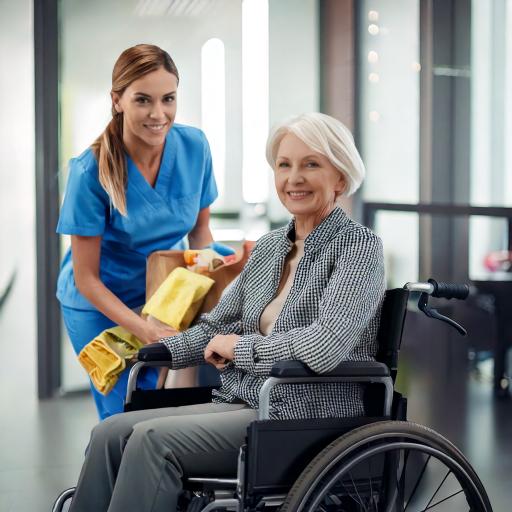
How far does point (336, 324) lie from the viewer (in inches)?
71.9

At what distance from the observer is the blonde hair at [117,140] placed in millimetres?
2451

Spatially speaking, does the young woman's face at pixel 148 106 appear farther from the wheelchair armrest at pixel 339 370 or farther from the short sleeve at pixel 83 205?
the wheelchair armrest at pixel 339 370

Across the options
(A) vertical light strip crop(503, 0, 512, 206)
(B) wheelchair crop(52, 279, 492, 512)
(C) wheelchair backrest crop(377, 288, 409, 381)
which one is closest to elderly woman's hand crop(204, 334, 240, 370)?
(B) wheelchair crop(52, 279, 492, 512)

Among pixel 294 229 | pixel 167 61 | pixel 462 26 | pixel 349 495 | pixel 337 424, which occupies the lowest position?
pixel 349 495

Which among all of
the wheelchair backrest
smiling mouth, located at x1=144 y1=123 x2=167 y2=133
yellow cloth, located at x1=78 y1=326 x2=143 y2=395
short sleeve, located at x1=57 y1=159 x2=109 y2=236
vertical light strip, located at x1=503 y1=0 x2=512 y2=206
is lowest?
yellow cloth, located at x1=78 y1=326 x2=143 y2=395

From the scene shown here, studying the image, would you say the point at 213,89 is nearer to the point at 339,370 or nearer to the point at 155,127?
the point at 155,127

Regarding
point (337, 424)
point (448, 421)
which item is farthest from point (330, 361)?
point (448, 421)

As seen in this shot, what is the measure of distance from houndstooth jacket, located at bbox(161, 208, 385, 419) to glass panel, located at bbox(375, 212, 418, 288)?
114 inches

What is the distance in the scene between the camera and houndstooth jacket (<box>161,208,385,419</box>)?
6.01 ft

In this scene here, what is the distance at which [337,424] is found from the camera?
6.07 ft

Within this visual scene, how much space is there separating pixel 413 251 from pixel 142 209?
8.77 ft

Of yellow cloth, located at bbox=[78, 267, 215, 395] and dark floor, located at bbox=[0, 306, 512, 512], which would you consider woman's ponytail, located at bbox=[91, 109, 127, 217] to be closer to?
yellow cloth, located at bbox=[78, 267, 215, 395]

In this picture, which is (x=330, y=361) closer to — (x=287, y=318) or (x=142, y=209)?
(x=287, y=318)

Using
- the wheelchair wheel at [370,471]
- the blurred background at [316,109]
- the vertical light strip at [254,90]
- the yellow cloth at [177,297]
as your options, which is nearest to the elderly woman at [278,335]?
the wheelchair wheel at [370,471]
